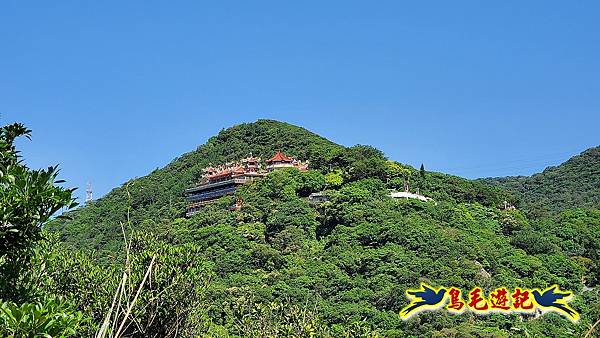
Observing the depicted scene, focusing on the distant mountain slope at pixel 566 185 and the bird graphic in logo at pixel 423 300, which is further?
the distant mountain slope at pixel 566 185

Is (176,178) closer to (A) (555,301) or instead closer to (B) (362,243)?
(B) (362,243)

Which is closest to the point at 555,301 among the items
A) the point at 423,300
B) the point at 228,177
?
the point at 423,300

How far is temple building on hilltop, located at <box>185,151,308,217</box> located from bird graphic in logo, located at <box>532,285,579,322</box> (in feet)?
69.5

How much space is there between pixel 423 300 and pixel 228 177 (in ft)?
67.6

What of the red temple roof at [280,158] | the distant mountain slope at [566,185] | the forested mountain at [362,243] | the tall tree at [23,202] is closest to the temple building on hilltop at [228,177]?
the red temple roof at [280,158]

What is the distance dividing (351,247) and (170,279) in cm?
2480

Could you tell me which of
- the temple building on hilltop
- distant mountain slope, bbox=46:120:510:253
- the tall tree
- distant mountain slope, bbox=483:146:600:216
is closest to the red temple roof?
the temple building on hilltop

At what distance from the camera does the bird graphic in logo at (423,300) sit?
94.9 feet

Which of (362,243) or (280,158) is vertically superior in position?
(280,158)

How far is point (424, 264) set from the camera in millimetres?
34250

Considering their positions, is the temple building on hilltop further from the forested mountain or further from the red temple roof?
the forested mountain

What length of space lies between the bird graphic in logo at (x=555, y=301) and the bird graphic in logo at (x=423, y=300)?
147 inches

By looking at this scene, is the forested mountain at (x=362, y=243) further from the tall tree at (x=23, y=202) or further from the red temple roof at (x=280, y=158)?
the tall tree at (x=23, y=202)

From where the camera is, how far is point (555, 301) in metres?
29.0
